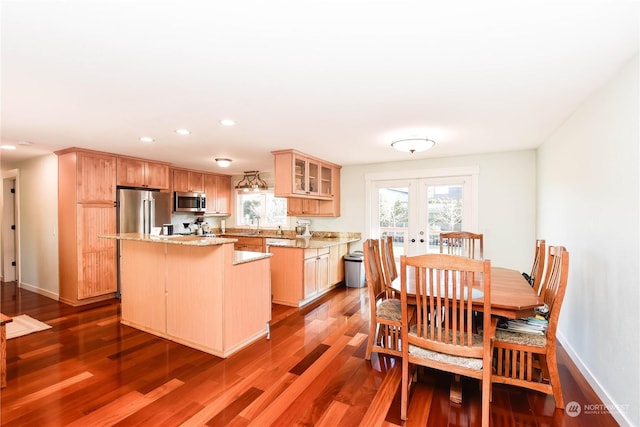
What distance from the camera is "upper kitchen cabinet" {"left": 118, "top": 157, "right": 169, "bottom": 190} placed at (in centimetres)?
471

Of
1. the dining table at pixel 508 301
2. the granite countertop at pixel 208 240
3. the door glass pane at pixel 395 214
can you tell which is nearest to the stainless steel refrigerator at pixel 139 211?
the granite countertop at pixel 208 240

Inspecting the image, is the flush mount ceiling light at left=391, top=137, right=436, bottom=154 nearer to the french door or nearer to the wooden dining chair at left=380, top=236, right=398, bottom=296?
the wooden dining chair at left=380, top=236, right=398, bottom=296

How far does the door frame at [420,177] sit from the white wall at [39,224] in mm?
4934

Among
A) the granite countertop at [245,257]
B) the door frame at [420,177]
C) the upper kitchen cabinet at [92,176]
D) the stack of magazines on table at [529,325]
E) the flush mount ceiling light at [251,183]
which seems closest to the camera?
the stack of magazines on table at [529,325]

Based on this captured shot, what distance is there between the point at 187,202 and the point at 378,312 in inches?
187

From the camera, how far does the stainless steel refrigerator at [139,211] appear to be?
465 cm

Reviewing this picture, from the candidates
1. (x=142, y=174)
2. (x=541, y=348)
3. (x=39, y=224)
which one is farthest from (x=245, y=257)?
(x=39, y=224)

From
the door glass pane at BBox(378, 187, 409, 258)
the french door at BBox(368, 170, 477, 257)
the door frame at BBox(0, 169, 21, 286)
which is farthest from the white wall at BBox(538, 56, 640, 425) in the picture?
the door frame at BBox(0, 169, 21, 286)

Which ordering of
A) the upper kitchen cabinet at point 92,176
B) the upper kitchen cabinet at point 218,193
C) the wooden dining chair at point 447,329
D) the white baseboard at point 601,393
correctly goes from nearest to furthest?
the wooden dining chair at point 447,329 → the white baseboard at point 601,393 → the upper kitchen cabinet at point 92,176 → the upper kitchen cabinet at point 218,193

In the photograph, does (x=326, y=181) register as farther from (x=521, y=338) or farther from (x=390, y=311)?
(x=521, y=338)

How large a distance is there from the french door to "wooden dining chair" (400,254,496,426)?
2991 millimetres

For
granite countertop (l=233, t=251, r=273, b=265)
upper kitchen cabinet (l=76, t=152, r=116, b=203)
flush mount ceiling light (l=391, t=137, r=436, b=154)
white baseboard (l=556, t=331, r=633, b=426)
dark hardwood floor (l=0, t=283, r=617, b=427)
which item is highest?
flush mount ceiling light (l=391, t=137, r=436, b=154)

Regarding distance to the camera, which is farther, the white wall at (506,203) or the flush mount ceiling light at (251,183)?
the flush mount ceiling light at (251,183)

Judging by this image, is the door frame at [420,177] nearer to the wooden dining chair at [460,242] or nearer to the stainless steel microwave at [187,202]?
the wooden dining chair at [460,242]
